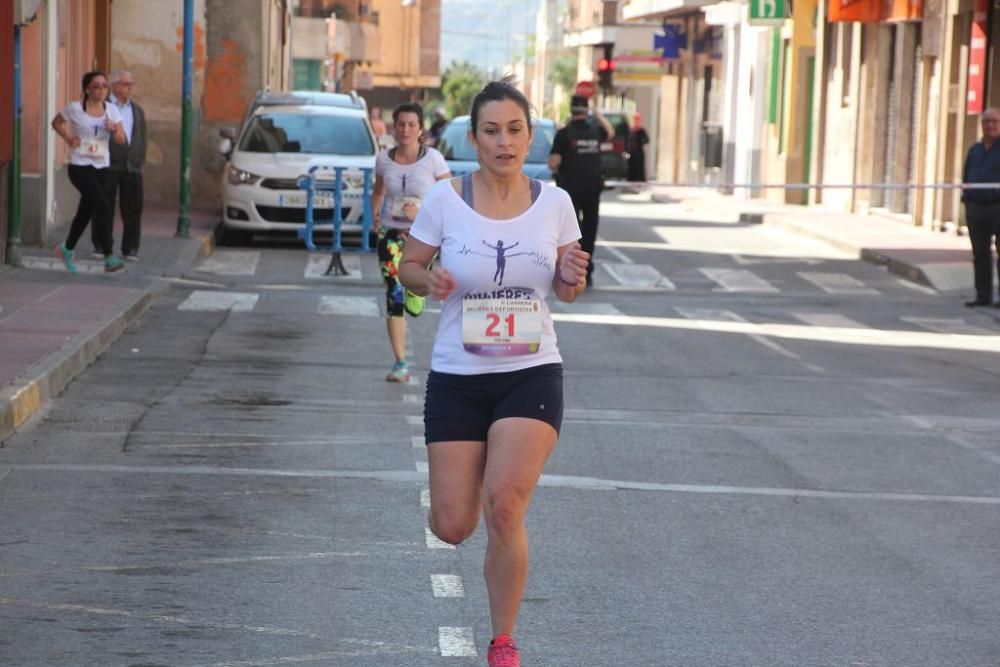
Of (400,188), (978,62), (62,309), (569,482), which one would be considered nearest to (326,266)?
(62,309)

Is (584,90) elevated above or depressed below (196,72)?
below

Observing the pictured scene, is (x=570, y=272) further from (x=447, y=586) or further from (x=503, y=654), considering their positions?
(x=447, y=586)

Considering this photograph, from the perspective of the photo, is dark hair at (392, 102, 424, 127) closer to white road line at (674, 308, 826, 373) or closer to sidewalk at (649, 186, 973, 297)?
white road line at (674, 308, 826, 373)

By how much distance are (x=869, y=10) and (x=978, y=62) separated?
6.24 meters

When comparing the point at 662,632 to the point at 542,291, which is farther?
the point at 662,632

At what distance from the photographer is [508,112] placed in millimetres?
5844

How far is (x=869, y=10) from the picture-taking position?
114 ft

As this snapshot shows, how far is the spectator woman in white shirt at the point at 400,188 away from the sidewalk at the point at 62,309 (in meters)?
2.04

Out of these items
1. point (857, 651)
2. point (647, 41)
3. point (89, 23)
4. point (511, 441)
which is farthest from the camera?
point (647, 41)

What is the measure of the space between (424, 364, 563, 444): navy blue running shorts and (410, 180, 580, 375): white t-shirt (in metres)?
0.03

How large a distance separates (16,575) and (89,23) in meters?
21.5

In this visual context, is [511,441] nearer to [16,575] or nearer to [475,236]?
[475,236]

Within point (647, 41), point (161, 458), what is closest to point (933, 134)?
point (161, 458)

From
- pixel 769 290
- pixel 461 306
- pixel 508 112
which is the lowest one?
pixel 769 290
